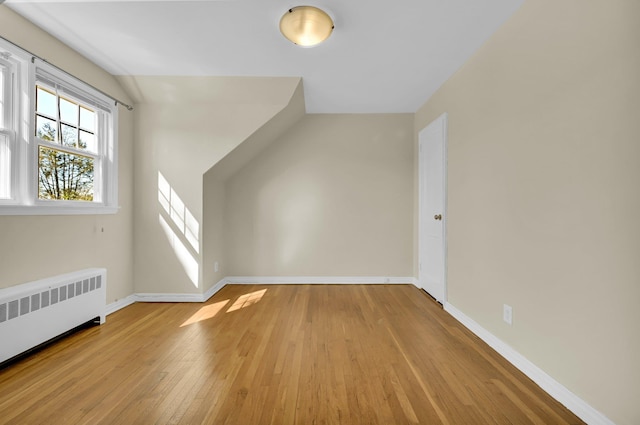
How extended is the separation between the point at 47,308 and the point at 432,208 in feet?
12.3

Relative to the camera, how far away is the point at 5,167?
2152 mm

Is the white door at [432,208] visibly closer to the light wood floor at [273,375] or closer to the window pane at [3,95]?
the light wood floor at [273,375]

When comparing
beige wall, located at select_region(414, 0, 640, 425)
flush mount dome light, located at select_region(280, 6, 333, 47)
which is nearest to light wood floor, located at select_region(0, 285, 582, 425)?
beige wall, located at select_region(414, 0, 640, 425)

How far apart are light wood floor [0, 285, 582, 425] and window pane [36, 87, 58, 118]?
187 centimetres

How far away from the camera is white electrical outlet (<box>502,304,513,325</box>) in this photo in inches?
82.2

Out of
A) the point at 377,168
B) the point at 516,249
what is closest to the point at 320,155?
the point at 377,168

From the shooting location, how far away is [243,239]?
14.1 ft

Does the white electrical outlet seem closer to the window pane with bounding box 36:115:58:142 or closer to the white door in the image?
the white door

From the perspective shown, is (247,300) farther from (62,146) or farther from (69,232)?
(62,146)

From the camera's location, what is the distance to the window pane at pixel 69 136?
2600 millimetres

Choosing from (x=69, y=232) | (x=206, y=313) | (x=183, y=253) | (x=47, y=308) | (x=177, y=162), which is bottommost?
(x=206, y=313)

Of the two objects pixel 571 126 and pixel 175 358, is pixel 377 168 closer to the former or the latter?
pixel 571 126

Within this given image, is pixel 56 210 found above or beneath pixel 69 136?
beneath

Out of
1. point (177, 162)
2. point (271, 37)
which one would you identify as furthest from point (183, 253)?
point (271, 37)
